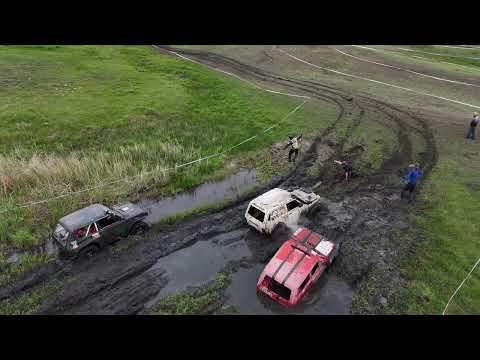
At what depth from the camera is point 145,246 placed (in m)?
18.1

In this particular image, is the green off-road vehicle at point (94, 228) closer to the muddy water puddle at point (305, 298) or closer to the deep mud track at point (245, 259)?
the deep mud track at point (245, 259)

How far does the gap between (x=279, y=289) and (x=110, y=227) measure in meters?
8.76

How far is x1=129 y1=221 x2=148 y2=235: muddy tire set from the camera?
61.2 ft

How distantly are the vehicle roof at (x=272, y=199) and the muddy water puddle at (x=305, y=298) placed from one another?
3706 millimetres

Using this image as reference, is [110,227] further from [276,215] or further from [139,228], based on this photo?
[276,215]

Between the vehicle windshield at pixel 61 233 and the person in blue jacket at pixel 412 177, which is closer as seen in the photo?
the vehicle windshield at pixel 61 233

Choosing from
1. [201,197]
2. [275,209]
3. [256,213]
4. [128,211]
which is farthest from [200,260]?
[201,197]

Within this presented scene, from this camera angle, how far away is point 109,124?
30562 mm

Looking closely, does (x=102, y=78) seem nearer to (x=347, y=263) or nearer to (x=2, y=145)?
(x=2, y=145)

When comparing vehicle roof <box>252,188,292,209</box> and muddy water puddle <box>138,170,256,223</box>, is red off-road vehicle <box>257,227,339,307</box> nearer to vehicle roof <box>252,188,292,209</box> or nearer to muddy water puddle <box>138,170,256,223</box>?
vehicle roof <box>252,188,292,209</box>

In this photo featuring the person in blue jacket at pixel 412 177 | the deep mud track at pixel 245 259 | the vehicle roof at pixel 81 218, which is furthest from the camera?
the person in blue jacket at pixel 412 177

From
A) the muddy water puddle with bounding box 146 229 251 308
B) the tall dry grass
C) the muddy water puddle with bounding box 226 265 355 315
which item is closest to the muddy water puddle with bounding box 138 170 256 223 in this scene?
the tall dry grass

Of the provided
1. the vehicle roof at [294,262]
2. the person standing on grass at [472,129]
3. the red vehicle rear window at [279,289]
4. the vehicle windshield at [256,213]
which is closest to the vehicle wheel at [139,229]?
the vehicle windshield at [256,213]

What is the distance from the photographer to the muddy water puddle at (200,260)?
1611 cm
